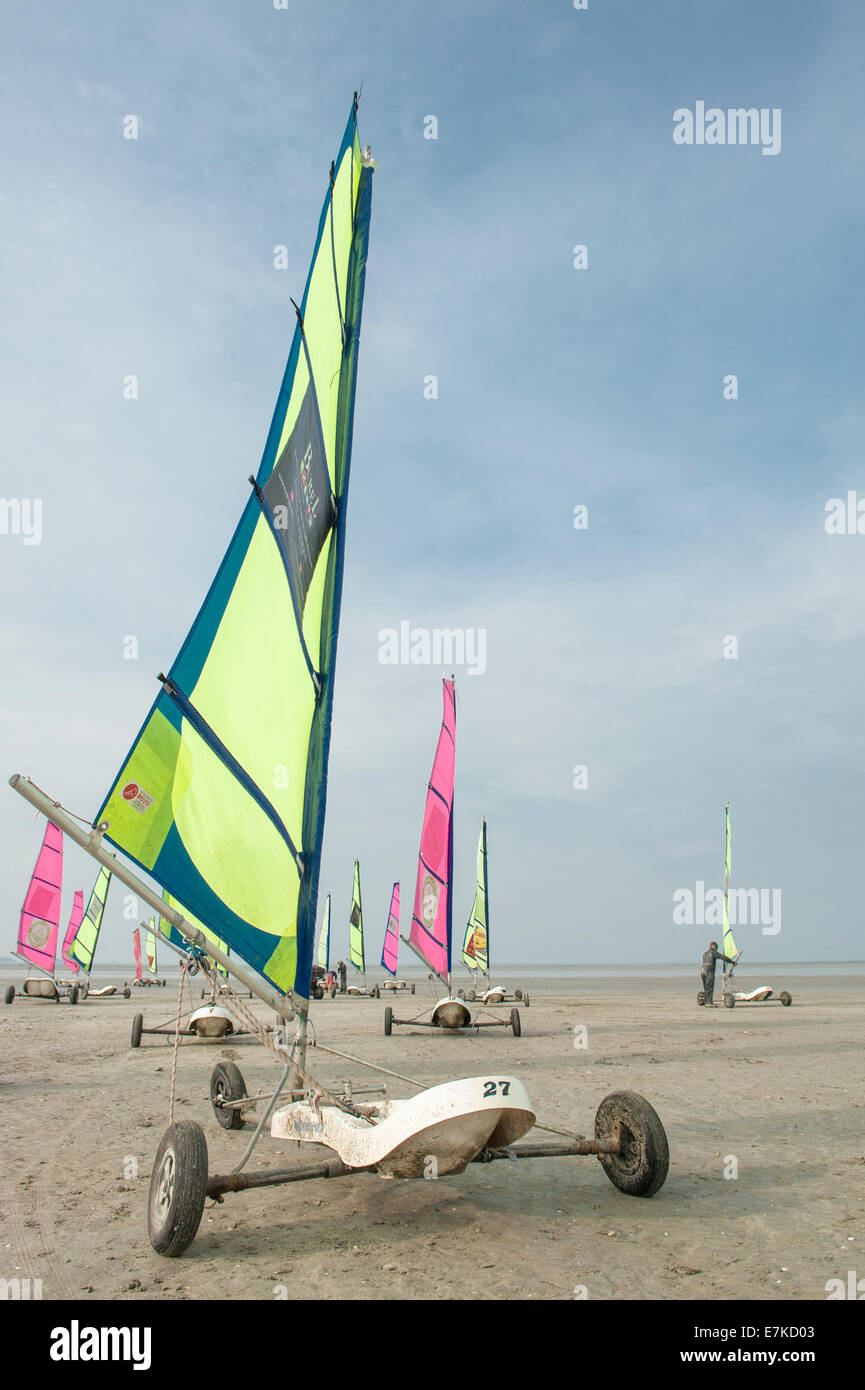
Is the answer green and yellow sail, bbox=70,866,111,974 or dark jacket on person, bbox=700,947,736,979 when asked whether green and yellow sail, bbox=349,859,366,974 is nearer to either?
green and yellow sail, bbox=70,866,111,974

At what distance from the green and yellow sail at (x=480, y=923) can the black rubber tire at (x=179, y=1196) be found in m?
24.4

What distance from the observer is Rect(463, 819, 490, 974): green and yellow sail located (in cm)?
2841

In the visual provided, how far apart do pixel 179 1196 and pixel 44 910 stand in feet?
88.0

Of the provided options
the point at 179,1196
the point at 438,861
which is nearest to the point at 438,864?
the point at 438,861

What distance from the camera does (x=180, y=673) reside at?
4.96 meters

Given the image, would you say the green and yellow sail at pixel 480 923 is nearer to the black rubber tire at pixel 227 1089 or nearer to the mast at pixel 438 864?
the mast at pixel 438 864

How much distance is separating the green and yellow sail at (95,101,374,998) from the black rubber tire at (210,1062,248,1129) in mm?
2093

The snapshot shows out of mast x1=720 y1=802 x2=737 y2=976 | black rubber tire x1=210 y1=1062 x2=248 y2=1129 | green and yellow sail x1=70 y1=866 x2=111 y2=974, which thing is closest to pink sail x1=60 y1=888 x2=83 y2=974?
green and yellow sail x1=70 y1=866 x2=111 y2=974

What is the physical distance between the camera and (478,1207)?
15.8 ft

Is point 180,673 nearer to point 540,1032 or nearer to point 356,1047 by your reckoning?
point 356,1047

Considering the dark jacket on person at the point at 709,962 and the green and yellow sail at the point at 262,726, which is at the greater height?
the green and yellow sail at the point at 262,726

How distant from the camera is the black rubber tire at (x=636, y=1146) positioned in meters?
4.75

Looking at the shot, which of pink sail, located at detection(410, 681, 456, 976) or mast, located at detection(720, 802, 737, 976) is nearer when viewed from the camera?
pink sail, located at detection(410, 681, 456, 976)

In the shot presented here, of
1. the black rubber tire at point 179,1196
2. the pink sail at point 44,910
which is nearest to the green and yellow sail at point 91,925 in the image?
the pink sail at point 44,910
